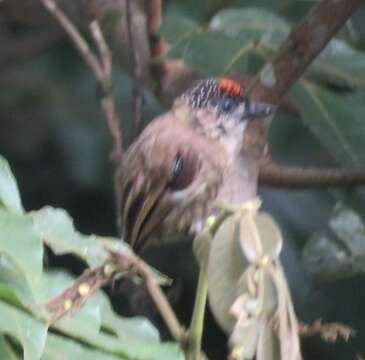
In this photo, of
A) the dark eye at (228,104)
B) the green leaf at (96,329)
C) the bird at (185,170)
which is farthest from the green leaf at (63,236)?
the dark eye at (228,104)

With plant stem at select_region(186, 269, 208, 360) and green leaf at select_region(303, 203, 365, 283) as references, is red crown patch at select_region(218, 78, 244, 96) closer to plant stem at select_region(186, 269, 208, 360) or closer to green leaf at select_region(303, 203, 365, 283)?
green leaf at select_region(303, 203, 365, 283)

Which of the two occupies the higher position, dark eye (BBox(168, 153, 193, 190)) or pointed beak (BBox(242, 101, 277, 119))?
pointed beak (BBox(242, 101, 277, 119))

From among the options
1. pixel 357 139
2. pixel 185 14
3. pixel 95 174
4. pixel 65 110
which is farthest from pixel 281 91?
pixel 65 110

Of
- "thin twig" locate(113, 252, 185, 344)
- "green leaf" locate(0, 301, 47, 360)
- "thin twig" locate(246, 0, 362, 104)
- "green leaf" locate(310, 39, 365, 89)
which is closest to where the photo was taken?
"green leaf" locate(0, 301, 47, 360)

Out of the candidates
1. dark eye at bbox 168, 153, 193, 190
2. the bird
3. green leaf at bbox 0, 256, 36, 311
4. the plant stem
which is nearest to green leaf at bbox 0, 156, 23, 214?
green leaf at bbox 0, 256, 36, 311

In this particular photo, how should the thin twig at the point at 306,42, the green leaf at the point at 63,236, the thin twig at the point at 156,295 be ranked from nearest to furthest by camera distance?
the thin twig at the point at 156,295, the green leaf at the point at 63,236, the thin twig at the point at 306,42

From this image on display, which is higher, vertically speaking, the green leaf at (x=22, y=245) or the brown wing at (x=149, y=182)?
the green leaf at (x=22, y=245)

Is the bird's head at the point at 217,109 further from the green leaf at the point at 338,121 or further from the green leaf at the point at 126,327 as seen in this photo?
the green leaf at the point at 126,327
